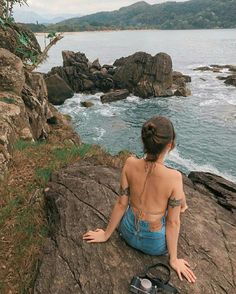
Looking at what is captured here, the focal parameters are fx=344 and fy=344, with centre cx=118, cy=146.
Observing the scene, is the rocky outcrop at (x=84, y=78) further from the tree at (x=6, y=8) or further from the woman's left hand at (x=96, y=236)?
the woman's left hand at (x=96, y=236)

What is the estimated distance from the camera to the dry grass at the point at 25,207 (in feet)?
16.7

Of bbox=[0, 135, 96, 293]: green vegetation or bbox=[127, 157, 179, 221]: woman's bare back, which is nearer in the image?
bbox=[127, 157, 179, 221]: woman's bare back

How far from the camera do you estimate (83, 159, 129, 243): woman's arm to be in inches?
187

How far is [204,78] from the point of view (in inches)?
2226

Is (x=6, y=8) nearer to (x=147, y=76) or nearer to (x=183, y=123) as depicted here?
(x=183, y=123)

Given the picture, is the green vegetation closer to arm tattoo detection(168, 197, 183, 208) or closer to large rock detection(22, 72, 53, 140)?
arm tattoo detection(168, 197, 183, 208)

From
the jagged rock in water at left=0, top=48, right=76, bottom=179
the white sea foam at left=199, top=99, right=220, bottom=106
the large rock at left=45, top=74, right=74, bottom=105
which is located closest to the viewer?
the jagged rock in water at left=0, top=48, right=76, bottom=179

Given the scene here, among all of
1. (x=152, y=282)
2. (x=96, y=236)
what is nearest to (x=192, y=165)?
(x=96, y=236)

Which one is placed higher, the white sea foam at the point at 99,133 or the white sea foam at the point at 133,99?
the white sea foam at the point at 99,133

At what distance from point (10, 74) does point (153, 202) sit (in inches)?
400

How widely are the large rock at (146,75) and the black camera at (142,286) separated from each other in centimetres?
4040

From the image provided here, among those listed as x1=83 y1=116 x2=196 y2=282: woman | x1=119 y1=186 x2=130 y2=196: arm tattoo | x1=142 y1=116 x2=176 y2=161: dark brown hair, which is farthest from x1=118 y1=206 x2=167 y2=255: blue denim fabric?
x1=142 y1=116 x2=176 y2=161: dark brown hair

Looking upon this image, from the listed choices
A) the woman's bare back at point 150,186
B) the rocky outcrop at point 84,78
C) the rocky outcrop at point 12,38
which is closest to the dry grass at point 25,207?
the woman's bare back at point 150,186

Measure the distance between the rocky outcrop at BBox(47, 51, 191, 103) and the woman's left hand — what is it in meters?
39.6
